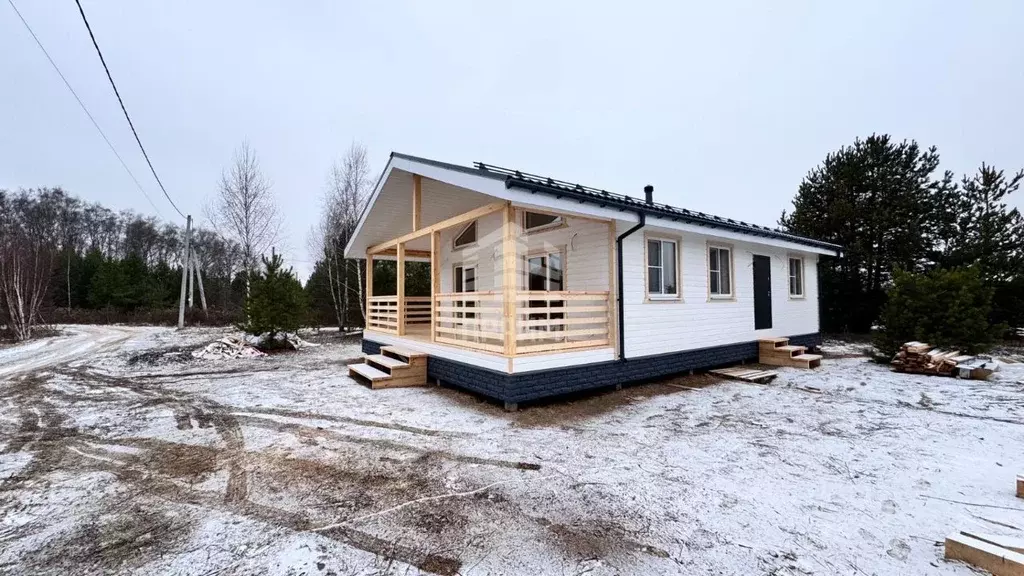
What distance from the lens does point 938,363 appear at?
24.2 ft

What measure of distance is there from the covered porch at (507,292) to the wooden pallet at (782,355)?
15.3ft

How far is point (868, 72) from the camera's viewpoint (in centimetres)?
1520

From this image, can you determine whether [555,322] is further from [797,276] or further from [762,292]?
[797,276]

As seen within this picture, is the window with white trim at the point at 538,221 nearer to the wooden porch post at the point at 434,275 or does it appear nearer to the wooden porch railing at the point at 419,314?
the wooden porch post at the point at 434,275

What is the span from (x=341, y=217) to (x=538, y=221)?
13665 mm

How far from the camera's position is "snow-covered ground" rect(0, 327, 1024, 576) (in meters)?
2.36

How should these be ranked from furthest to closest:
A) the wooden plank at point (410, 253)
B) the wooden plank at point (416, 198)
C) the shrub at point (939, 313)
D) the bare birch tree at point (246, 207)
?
the bare birch tree at point (246, 207) < the wooden plank at point (410, 253) < the shrub at point (939, 313) < the wooden plank at point (416, 198)

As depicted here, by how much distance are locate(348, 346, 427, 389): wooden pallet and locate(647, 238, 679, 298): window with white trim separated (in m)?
4.23

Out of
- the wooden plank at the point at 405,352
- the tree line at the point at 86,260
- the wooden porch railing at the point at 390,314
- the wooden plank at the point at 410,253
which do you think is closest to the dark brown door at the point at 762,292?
the wooden plank at the point at 405,352

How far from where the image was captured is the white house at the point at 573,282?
5703 mm

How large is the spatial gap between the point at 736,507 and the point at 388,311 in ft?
27.3

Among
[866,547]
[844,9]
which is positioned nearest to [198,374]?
[866,547]

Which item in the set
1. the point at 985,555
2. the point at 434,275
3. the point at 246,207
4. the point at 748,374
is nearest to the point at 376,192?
the point at 434,275

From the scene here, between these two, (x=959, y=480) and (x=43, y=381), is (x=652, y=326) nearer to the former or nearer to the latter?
(x=959, y=480)
